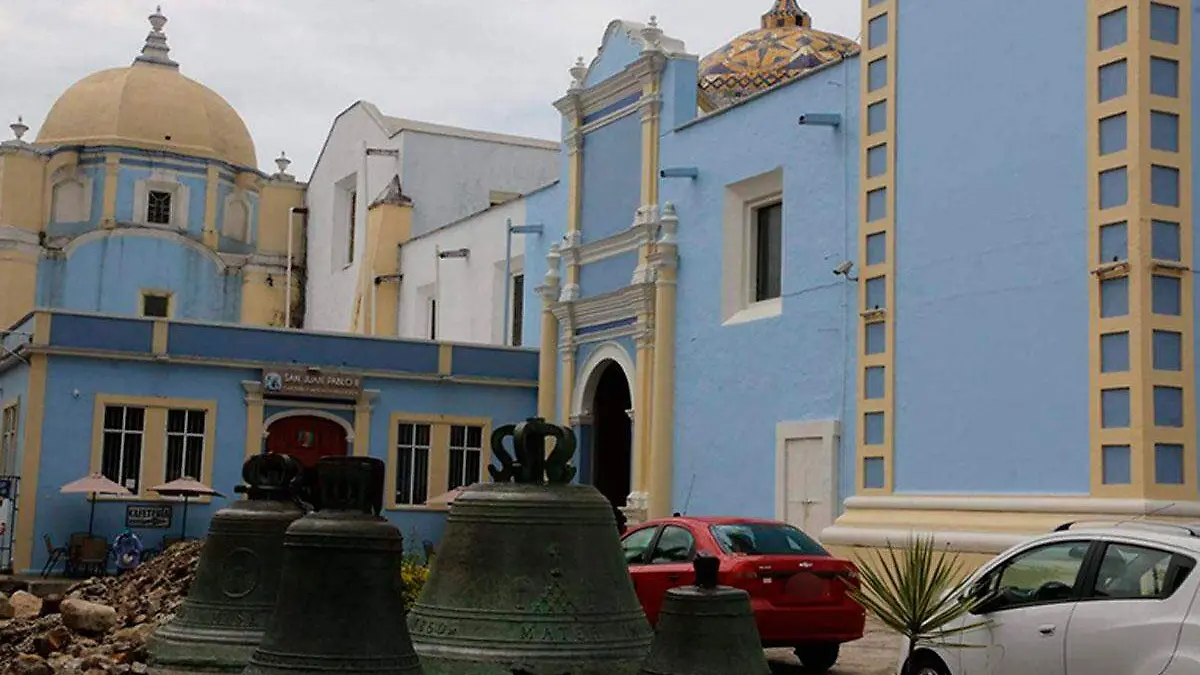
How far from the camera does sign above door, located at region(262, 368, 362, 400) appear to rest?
26297 mm

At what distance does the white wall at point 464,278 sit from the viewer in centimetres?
3033

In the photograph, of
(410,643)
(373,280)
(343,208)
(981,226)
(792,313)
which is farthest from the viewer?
(343,208)

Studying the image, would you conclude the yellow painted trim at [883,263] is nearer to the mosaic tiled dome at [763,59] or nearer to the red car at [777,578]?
the red car at [777,578]

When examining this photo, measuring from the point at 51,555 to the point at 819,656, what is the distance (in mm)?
15101

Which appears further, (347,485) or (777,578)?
Answer: (777,578)

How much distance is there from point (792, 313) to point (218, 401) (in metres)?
10.6

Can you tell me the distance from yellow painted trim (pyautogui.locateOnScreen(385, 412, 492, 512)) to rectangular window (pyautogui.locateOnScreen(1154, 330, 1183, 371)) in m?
14.7

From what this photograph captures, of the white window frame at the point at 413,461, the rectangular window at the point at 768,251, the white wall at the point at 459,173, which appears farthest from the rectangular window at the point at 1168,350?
the white wall at the point at 459,173

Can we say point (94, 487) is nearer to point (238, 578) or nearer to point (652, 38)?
point (652, 38)

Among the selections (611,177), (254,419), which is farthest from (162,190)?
(611,177)

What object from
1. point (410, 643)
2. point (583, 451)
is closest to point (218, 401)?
point (583, 451)

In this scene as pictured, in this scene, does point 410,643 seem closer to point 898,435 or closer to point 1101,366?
point 1101,366

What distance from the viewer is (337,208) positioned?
39.8m

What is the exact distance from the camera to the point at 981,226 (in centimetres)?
1639
